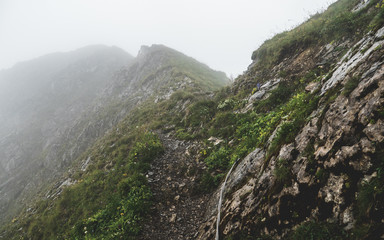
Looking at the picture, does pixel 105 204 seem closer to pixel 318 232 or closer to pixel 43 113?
pixel 318 232

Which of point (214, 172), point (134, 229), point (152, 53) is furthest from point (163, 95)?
point (152, 53)

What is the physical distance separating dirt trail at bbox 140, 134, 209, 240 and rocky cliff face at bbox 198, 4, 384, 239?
109 cm

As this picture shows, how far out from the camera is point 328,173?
375 centimetres

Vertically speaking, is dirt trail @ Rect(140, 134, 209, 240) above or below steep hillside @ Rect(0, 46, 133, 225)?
below

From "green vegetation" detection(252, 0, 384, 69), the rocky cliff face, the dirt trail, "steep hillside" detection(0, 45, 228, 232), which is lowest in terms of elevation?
the dirt trail

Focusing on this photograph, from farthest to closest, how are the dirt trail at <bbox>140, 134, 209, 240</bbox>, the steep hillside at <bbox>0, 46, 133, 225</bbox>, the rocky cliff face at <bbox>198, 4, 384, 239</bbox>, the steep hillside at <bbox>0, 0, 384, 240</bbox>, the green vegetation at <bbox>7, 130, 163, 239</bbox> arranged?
the steep hillside at <bbox>0, 46, 133, 225</bbox>, the green vegetation at <bbox>7, 130, 163, 239</bbox>, the dirt trail at <bbox>140, 134, 209, 240</bbox>, the steep hillside at <bbox>0, 0, 384, 240</bbox>, the rocky cliff face at <bbox>198, 4, 384, 239</bbox>

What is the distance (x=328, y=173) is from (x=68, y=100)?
81.4 metres

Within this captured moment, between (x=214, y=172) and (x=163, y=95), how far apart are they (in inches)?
791

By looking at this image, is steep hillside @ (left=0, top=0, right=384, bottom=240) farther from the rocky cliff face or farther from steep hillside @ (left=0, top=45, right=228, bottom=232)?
steep hillside @ (left=0, top=45, right=228, bottom=232)

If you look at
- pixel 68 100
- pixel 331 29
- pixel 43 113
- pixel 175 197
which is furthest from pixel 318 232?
pixel 43 113

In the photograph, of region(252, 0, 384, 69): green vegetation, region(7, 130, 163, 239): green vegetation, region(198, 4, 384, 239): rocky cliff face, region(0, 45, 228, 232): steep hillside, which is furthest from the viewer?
region(0, 45, 228, 232): steep hillside

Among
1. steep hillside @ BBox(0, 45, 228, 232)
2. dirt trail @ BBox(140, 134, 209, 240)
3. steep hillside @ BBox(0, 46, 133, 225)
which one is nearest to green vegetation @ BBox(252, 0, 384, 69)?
dirt trail @ BBox(140, 134, 209, 240)

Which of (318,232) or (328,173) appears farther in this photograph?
(328,173)

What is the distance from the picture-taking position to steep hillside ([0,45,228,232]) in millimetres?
30223
